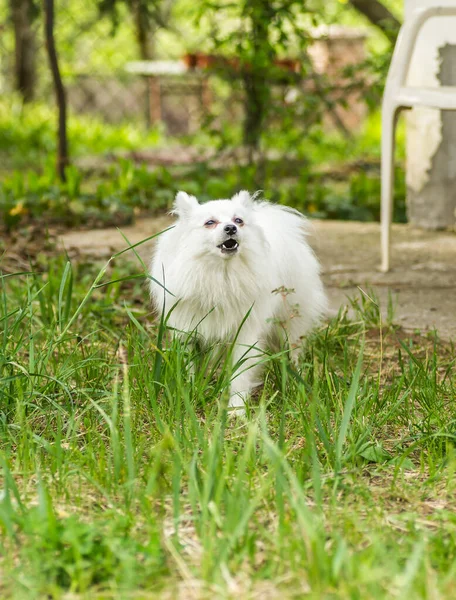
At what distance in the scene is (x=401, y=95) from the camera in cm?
377

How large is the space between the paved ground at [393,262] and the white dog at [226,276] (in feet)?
2.18

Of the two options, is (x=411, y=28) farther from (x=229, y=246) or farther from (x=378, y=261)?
(x=229, y=246)

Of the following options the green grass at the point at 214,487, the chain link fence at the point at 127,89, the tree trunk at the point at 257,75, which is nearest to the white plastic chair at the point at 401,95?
the green grass at the point at 214,487

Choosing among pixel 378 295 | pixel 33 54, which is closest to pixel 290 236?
pixel 378 295

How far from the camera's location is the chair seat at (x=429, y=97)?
136 inches

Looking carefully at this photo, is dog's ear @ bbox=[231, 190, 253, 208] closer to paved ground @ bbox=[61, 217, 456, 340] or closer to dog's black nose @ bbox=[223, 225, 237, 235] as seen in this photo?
dog's black nose @ bbox=[223, 225, 237, 235]

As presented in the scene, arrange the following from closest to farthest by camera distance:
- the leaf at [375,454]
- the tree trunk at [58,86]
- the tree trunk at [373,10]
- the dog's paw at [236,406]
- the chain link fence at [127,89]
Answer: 1. the leaf at [375,454]
2. the dog's paw at [236,406]
3. the tree trunk at [58,86]
4. the tree trunk at [373,10]
5. the chain link fence at [127,89]

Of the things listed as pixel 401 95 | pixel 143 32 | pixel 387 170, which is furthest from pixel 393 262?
pixel 143 32

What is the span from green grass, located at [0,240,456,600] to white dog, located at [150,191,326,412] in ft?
0.43

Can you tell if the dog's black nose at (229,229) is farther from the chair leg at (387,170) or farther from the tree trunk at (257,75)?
the tree trunk at (257,75)

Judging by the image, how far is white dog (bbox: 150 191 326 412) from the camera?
2701 millimetres

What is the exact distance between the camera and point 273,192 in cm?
572

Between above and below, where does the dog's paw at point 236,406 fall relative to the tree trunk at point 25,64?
below

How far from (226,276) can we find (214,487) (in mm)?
1000
